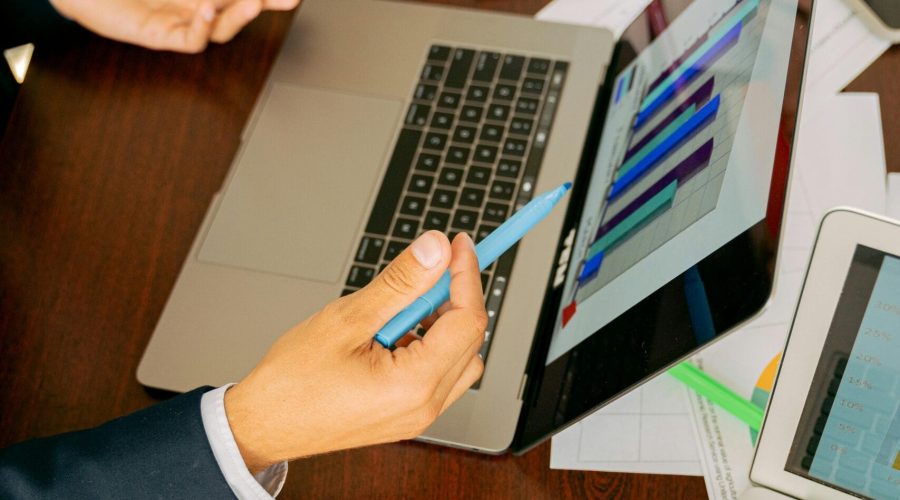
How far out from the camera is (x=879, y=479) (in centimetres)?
50

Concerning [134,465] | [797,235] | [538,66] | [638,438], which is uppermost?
[538,66]

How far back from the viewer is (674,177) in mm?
632

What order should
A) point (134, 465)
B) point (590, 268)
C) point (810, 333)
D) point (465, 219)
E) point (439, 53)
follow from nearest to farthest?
point (810, 333) < point (134, 465) < point (590, 268) < point (465, 219) < point (439, 53)

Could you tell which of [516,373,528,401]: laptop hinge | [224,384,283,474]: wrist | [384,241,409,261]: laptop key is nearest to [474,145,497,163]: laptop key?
[384,241,409,261]: laptop key

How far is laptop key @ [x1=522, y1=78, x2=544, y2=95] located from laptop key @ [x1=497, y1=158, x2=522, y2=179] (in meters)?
0.08

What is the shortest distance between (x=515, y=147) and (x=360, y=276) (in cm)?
20

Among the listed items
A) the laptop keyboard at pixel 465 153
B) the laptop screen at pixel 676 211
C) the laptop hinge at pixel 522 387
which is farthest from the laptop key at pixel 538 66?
the laptop hinge at pixel 522 387

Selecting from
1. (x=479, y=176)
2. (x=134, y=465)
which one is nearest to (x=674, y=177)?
(x=479, y=176)

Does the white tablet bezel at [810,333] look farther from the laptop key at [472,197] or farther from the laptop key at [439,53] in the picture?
the laptop key at [439,53]

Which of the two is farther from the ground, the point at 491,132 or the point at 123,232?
the point at 491,132

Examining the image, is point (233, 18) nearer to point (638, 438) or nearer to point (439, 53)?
point (439, 53)

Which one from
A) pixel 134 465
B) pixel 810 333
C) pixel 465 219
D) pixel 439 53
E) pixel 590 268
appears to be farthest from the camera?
pixel 439 53

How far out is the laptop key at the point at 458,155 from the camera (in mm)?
820

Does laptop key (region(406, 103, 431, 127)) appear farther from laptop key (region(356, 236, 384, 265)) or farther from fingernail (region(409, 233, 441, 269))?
fingernail (region(409, 233, 441, 269))
